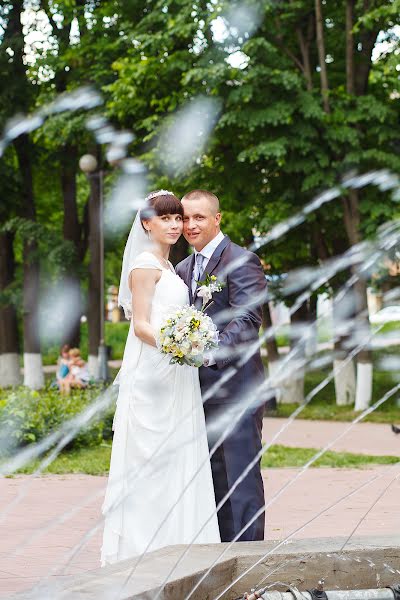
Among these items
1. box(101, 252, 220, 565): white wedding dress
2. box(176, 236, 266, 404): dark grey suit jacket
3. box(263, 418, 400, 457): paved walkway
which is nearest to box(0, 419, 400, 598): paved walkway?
box(101, 252, 220, 565): white wedding dress

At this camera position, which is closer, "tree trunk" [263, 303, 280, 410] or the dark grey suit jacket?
the dark grey suit jacket

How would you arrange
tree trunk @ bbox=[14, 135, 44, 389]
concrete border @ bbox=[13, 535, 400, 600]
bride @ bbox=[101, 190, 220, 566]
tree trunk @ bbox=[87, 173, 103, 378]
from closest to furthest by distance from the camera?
concrete border @ bbox=[13, 535, 400, 600] < bride @ bbox=[101, 190, 220, 566] < tree trunk @ bbox=[87, 173, 103, 378] < tree trunk @ bbox=[14, 135, 44, 389]

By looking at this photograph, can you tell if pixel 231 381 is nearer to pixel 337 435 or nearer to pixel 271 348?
pixel 337 435

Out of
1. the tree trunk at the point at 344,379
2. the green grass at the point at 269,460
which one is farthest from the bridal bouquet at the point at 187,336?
the tree trunk at the point at 344,379

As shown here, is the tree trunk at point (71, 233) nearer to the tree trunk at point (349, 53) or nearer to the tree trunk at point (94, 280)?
the tree trunk at point (94, 280)

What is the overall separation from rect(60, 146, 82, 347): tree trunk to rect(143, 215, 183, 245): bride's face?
796 inches

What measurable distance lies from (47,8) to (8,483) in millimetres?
16780

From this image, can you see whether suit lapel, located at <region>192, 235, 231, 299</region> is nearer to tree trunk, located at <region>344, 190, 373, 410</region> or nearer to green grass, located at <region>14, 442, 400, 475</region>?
green grass, located at <region>14, 442, 400, 475</region>

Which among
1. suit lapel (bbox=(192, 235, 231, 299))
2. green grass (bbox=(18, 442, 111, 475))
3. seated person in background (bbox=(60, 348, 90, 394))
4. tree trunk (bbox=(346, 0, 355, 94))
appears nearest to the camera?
suit lapel (bbox=(192, 235, 231, 299))

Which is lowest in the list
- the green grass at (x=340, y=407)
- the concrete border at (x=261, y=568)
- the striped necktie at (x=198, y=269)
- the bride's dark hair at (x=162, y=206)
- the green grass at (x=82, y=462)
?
the green grass at (x=340, y=407)

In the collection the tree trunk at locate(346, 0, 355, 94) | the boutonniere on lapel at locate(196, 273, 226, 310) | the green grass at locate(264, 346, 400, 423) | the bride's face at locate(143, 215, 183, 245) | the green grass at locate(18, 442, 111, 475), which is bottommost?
the green grass at locate(264, 346, 400, 423)

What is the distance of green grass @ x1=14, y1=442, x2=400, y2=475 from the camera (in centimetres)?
1132

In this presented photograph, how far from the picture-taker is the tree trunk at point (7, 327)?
27281mm

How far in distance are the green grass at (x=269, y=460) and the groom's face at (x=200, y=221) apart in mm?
6028
